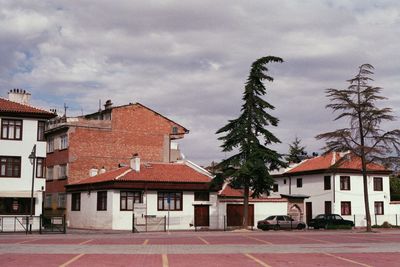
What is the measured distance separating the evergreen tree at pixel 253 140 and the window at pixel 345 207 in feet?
46.4

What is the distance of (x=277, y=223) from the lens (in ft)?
162

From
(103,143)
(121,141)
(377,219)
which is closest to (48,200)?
(103,143)

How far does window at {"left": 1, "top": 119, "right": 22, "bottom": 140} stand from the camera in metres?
44.7

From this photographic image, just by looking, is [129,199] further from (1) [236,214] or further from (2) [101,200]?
(1) [236,214]

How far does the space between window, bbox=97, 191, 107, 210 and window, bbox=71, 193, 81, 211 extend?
176 inches

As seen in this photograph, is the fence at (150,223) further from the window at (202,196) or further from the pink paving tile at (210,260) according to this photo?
the pink paving tile at (210,260)

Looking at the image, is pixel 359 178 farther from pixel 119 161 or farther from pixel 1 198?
pixel 1 198

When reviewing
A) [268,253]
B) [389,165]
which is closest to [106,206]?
[389,165]

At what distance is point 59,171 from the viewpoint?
58938 millimetres

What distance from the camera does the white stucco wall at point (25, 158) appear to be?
44125 millimetres

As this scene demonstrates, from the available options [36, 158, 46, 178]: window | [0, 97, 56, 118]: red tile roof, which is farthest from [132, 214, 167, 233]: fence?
[0, 97, 56, 118]: red tile roof

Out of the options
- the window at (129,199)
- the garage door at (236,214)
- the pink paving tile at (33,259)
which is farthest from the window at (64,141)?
the pink paving tile at (33,259)

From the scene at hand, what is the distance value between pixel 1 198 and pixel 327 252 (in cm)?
2891

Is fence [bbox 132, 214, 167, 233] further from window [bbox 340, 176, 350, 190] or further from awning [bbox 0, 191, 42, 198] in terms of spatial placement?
window [bbox 340, 176, 350, 190]
